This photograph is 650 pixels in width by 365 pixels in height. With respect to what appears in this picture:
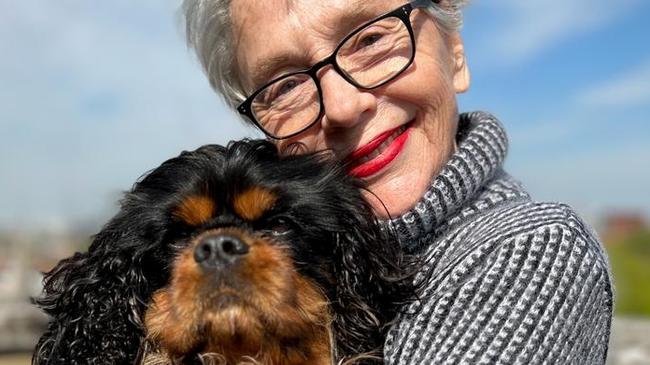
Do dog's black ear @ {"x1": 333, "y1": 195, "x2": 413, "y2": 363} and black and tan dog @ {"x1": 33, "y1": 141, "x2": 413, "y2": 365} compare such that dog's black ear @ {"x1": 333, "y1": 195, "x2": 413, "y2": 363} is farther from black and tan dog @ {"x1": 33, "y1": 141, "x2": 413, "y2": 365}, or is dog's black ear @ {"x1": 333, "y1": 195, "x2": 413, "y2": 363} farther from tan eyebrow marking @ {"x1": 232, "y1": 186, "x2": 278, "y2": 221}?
tan eyebrow marking @ {"x1": 232, "y1": 186, "x2": 278, "y2": 221}

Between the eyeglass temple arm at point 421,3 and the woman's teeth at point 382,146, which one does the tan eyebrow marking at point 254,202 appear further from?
the eyeglass temple arm at point 421,3

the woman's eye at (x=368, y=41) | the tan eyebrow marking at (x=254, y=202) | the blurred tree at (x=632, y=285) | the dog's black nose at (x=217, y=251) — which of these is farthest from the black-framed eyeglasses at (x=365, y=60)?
the blurred tree at (x=632, y=285)

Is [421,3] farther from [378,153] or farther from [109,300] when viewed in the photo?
[109,300]

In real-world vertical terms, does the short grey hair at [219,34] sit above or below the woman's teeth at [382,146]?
above

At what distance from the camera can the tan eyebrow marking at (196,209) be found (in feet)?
7.71

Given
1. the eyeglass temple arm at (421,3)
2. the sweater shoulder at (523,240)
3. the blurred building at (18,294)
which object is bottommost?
the blurred building at (18,294)

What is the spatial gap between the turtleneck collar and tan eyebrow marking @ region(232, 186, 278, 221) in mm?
348

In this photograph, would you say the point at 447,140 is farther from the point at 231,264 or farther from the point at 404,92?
the point at 231,264

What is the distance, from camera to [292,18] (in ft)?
8.32

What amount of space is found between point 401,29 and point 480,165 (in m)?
0.47

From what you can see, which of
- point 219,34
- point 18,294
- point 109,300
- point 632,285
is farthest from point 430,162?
point 632,285

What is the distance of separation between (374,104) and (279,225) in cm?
43

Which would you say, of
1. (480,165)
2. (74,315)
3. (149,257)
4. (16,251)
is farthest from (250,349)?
(16,251)

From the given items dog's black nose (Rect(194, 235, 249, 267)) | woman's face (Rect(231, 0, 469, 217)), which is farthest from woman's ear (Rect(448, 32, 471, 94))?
dog's black nose (Rect(194, 235, 249, 267))
